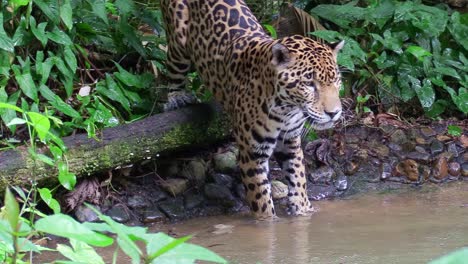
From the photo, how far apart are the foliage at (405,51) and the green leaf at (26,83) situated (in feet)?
9.86

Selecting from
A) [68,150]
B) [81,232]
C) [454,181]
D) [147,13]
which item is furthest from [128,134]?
[81,232]

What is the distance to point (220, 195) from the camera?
24.7 feet

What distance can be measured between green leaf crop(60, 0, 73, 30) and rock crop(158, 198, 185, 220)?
170 centimetres

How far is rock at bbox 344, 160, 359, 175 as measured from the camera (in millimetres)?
8180

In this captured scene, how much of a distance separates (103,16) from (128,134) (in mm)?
1325

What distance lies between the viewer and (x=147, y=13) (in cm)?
872

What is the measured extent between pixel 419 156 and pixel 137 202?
9.36 feet

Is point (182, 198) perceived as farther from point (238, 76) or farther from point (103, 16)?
point (103, 16)

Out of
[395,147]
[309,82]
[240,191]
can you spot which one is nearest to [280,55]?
[309,82]

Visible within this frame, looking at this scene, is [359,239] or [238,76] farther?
[238,76]

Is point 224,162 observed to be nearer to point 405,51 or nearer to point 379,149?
point 379,149

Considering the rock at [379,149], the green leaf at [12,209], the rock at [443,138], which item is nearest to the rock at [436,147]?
the rock at [443,138]

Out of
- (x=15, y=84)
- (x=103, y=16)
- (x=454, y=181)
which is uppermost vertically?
(x=103, y=16)

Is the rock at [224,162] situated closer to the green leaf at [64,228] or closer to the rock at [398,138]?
the rock at [398,138]
